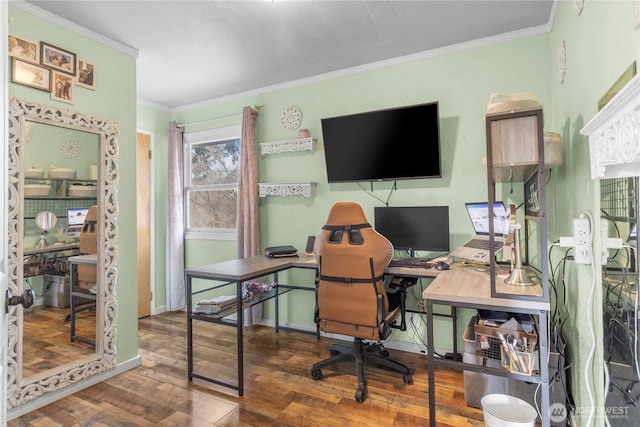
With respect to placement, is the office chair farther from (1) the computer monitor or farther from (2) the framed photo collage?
(2) the framed photo collage

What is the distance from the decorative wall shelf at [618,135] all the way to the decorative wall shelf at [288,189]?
2.38m

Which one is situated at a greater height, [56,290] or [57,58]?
[57,58]

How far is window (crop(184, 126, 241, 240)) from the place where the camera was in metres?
3.82

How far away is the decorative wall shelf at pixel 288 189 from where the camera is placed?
3.20 m

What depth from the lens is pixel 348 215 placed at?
7.09ft

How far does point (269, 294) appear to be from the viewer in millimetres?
3076

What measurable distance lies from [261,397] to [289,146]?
2161 mm

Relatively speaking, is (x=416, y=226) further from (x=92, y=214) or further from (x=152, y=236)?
(x=152, y=236)

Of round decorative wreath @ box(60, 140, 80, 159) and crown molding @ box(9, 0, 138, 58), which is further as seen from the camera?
round decorative wreath @ box(60, 140, 80, 159)

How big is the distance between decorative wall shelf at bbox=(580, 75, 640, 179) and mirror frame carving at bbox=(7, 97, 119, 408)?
275 cm

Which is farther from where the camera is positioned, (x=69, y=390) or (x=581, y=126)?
(x=69, y=390)

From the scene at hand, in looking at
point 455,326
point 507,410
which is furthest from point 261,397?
point 455,326

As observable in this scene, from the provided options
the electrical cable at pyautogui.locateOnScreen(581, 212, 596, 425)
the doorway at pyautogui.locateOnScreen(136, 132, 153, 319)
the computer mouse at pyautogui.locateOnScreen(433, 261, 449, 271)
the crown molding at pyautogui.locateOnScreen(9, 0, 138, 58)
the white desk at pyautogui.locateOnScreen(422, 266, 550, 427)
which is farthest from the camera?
the doorway at pyautogui.locateOnScreen(136, 132, 153, 319)

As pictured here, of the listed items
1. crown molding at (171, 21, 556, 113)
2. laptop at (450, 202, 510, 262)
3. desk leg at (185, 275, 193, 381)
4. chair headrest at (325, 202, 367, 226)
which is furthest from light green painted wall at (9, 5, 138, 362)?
laptop at (450, 202, 510, 262)
